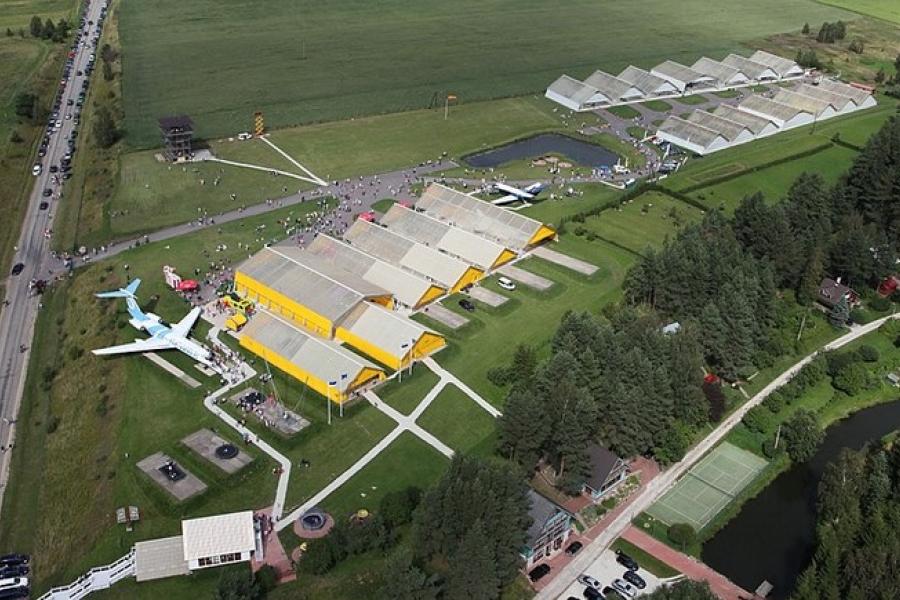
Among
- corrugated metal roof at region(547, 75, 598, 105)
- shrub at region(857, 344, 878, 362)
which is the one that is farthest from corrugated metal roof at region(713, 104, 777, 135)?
shrub at region(857, 344, 878, 362)

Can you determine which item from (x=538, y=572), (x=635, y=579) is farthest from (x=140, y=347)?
(x=635, y=579)

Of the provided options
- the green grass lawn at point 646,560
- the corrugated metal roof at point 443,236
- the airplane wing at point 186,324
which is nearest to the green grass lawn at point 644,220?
the corrugated metal roof at point 443,236

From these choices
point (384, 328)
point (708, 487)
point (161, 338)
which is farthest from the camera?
point (384, 328)

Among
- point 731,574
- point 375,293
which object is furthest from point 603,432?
point 375,293

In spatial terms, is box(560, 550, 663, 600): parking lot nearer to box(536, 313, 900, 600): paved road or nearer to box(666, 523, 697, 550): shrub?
box(536, 313, 900, 600): paved road

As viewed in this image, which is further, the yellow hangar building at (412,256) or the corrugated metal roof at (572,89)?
the corrugated metal roof at (572,89)

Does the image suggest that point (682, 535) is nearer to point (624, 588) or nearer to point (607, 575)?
point (607, 575)

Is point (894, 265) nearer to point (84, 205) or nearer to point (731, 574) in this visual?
point (731, 574)

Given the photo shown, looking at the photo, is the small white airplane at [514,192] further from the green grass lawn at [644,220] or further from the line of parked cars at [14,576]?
the line of parked cars at [14,576]
